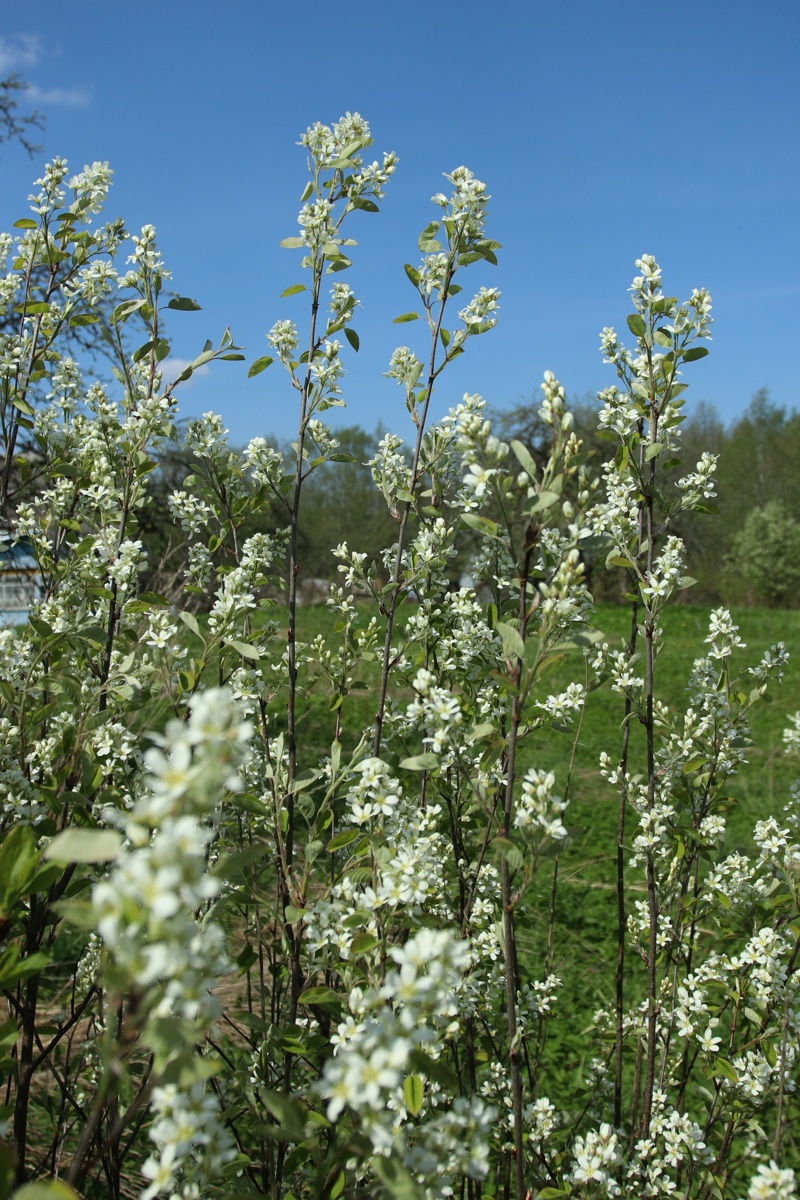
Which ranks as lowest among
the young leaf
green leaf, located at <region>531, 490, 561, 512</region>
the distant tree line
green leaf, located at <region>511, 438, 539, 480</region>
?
green leaf, located at <region>531, 490, 561, 512</region>

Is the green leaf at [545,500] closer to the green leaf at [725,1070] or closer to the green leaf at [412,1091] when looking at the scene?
the green leaf at [412,1091]

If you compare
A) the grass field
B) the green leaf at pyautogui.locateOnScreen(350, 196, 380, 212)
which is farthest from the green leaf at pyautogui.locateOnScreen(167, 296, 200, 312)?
the grass field

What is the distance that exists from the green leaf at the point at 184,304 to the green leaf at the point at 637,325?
102cm

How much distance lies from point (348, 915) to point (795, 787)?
155 centimetres

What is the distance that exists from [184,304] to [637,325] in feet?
3.50

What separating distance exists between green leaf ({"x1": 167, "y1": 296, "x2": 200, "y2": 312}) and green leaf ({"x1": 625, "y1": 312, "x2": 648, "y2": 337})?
1016 mm

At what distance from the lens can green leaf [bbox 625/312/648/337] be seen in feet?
6.45

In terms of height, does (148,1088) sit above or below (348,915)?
below

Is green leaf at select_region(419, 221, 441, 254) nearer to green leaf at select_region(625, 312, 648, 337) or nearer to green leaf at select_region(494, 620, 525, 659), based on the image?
green leaf at select_region(625, 312, 648, 337)

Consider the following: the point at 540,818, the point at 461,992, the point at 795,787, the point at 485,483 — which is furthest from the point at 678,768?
the point at 485,483

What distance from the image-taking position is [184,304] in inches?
72.9

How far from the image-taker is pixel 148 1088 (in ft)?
4.01

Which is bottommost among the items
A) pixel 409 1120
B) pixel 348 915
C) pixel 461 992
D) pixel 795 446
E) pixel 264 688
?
pixel 409 1120

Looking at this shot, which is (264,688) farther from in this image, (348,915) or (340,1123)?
(340,1123)
